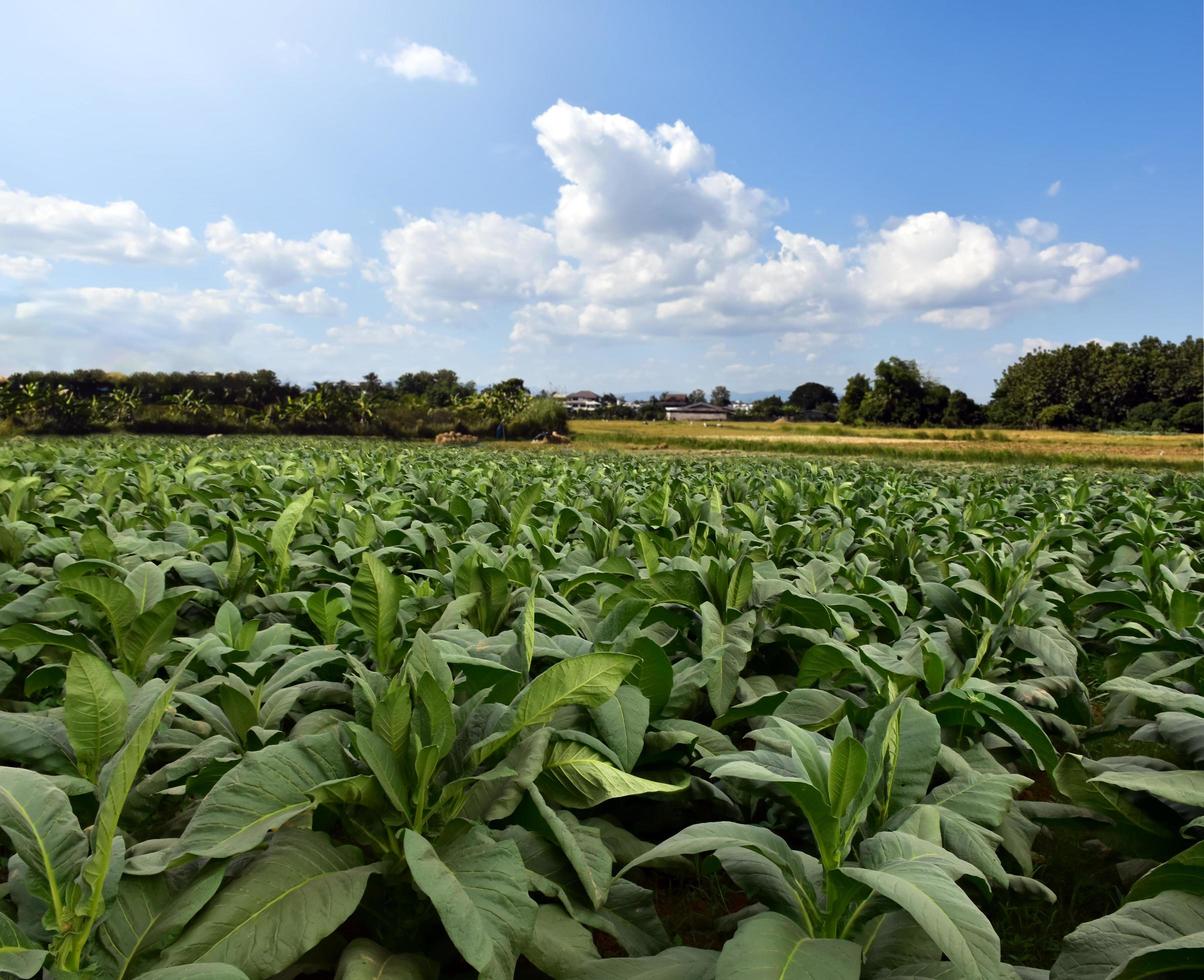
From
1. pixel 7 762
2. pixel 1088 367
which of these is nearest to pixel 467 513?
pixel 7 762

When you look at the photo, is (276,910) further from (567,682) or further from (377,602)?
(377,602)

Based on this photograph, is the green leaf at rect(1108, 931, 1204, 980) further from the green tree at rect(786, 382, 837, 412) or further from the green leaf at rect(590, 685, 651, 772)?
the green tree at rect(786, 382, 837, 412)

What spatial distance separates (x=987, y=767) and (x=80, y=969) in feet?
7.86

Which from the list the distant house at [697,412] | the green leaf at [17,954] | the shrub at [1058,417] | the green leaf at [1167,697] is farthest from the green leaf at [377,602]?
the distant house at [697,412]

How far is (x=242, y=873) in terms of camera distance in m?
1.44

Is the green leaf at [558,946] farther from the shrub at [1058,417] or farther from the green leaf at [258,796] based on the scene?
the shrub at [1058,417]

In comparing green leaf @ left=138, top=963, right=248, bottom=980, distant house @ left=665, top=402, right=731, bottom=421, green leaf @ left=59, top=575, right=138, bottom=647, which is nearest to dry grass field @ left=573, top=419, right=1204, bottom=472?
green leaf @ left=59, top=575, right=138, bottom=647

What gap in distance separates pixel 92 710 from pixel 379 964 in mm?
877

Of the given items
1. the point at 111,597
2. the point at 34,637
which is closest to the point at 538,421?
the point at 111,597

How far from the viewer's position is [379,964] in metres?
1.40

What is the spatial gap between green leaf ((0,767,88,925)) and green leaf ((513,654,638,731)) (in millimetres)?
874

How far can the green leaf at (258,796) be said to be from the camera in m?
1.35

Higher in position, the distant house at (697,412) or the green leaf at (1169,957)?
the distant house at (697,412)

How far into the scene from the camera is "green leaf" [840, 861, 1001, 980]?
115cm
